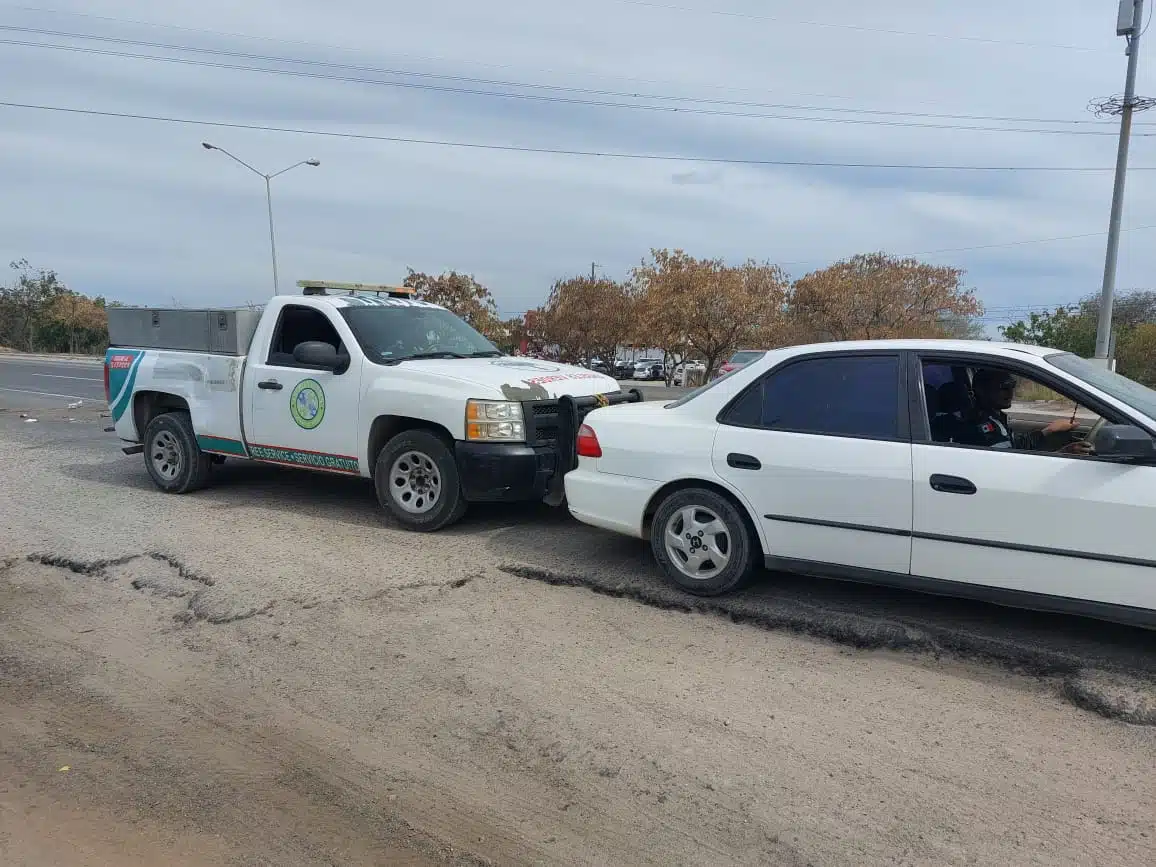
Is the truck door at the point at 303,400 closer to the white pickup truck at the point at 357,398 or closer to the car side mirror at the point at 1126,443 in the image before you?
the white pickup truck at the point at 357,398

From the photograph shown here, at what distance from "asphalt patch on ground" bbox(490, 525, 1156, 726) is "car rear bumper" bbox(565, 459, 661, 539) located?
14.0 inches

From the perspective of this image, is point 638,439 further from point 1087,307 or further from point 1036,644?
point 1087,307

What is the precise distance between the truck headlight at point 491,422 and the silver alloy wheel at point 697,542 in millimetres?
1742

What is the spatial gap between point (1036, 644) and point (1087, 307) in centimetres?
4031

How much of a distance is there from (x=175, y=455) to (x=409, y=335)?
2821mm

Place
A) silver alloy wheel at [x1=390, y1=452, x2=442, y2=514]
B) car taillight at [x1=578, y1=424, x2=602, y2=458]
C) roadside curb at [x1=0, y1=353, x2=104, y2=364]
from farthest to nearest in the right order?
roadside curb at [x1=0, y1=353, x2=104, y2=364] → silver alloy wheel at [x1=390, y1=452, x2=442, y2=514] → car taillight at [x1=578, y1=424, x2=602, y2=458]

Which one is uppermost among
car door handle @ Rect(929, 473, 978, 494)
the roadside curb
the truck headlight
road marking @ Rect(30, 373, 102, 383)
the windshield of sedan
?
Answer: the windshield of sedan

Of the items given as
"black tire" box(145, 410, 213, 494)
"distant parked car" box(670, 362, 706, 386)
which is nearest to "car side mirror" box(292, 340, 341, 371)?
"black tire" box(145, 410, 213, 494)

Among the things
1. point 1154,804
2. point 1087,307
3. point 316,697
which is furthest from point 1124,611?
point 1087,307

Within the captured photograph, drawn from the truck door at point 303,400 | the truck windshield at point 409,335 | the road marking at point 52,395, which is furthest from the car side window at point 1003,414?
the road marking at point 52,395

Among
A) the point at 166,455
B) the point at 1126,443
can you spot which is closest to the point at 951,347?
the point at 1126,443

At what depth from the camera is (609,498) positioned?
18.5ft

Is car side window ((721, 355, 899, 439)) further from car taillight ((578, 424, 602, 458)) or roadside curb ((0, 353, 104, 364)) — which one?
roadside curb ((0, 353, 104, 364))

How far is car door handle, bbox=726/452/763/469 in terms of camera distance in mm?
5004
